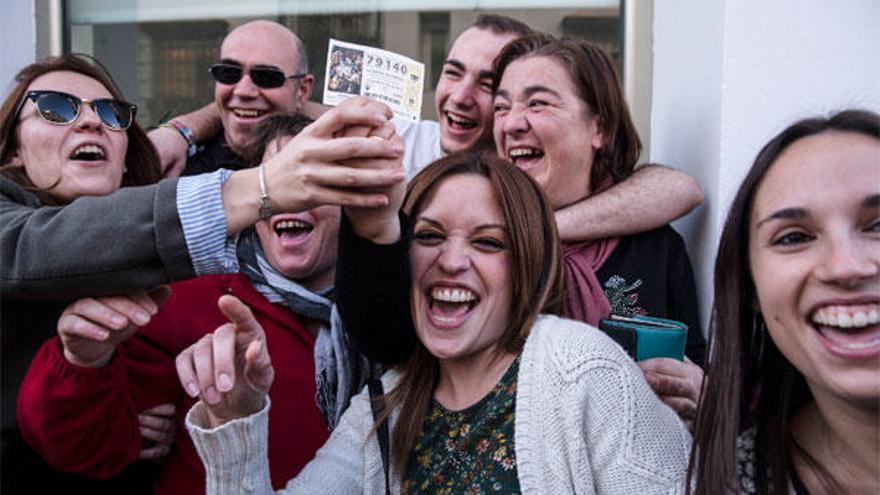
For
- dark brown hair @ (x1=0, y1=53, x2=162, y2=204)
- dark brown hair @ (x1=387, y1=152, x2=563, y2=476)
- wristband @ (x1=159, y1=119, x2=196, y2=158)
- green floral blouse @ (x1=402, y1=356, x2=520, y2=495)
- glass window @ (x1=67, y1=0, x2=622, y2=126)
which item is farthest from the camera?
glass window @ (x1=67, y1=0, x2=622, y2=126)

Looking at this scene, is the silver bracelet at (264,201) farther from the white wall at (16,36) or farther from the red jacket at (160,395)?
the white wall at (16,36)

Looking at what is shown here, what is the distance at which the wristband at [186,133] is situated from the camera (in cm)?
361

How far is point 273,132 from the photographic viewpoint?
285 cm

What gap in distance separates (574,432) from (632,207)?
102cm

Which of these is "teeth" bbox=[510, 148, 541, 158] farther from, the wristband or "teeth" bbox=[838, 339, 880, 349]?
"teeth" bbox=[838, 339, 880, 349]

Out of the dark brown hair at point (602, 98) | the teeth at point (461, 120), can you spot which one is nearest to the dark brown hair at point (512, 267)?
the dark brown hair at point (602, 98)

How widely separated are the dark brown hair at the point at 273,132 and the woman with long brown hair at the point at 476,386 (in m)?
0.69

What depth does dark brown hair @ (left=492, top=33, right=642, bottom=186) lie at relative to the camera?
2.89 m

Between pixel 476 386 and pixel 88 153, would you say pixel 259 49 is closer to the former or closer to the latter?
pixel 88 153

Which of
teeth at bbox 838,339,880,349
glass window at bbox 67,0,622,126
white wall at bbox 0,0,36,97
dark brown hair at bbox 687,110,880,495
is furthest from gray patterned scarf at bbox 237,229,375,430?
white wall at bbox 0,0,36,97

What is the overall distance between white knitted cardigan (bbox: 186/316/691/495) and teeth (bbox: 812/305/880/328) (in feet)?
1.44

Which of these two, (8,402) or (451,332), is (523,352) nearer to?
(451,332)

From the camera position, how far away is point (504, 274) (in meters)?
2.14

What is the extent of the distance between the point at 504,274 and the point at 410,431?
1.29 feet
